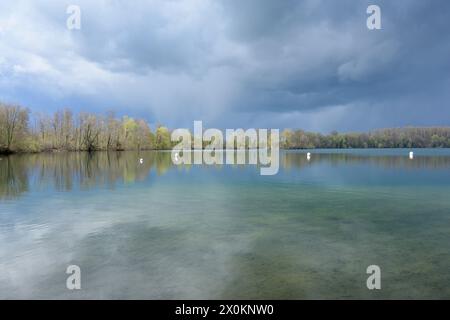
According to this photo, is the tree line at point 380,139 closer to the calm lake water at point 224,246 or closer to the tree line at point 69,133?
the tree line at point 69,133

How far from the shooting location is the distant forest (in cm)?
7675

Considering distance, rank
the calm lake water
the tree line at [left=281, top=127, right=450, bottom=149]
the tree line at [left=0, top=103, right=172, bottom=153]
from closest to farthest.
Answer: the calm lake water < the tree line at [left=0, top=103, right=172, bottom=153] < the tree line at [left=281, top=127, right=450, bottom=149]

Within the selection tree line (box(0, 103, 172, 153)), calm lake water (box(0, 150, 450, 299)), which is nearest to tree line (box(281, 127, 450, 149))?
tree line (box(0, 103, 172, 153))

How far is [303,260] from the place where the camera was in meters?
7.46

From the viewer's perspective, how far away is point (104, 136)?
107 metres

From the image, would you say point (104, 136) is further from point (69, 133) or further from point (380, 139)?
point (380, 139)

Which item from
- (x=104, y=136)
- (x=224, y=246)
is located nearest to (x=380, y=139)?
(x=104, y=136)

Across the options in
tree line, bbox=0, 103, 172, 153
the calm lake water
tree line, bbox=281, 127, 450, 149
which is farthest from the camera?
tree line, bbox=281, 127, 450, 149

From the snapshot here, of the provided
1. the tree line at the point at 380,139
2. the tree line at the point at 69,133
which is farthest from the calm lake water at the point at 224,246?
the tree line at the point at 380,139

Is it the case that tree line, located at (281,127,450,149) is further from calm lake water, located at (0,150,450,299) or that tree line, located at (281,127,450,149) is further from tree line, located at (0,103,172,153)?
calm lake water, located at (0,150,450,299)

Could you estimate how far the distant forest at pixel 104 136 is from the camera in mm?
76750

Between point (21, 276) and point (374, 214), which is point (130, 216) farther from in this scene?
point (374, 214)

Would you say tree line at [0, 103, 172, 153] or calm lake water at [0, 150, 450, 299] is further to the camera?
tree line at [0, 103, 172, 153]
